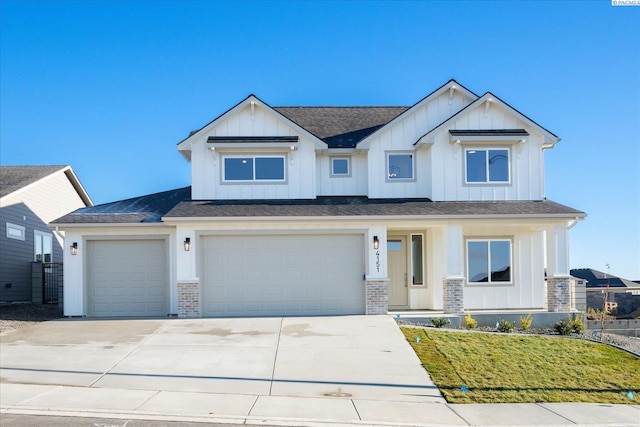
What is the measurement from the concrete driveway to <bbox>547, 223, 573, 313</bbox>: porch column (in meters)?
5.20

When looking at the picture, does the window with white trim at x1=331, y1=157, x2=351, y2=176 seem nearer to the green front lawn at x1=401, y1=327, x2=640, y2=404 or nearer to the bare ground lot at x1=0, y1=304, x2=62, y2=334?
the green front lawn at x1=401, y1=327, x2=640, y2=404

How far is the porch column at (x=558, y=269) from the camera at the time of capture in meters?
17.3

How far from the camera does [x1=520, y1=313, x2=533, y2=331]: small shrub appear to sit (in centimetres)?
1631

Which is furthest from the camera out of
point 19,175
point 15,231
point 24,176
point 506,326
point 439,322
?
point 19,175

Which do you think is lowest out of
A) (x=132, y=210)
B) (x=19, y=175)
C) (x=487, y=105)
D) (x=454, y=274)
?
(x=454, y=274)

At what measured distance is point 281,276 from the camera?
17219mm

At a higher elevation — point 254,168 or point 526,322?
point 254,168

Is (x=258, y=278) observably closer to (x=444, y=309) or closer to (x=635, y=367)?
(x=444, y=309)

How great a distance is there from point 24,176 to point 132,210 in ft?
35.0

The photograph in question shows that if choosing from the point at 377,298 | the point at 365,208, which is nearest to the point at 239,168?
the point at 365,208

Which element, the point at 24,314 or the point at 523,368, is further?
the point at 24,314

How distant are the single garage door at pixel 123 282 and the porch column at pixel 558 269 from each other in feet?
37.8

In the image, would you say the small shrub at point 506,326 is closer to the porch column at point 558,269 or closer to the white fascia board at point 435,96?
the porch column at point 558,269

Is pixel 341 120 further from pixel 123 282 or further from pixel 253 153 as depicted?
pixel 123 282
